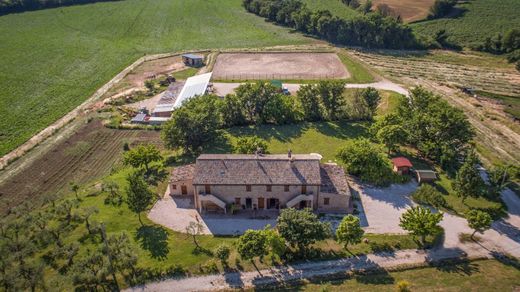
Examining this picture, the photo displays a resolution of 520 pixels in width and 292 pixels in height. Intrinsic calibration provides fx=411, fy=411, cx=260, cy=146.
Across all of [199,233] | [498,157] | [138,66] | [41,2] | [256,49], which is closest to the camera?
[199,233]

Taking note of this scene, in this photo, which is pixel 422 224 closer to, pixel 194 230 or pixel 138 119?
pixel 194 230

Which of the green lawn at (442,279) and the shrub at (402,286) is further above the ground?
the shrub at (402,286)

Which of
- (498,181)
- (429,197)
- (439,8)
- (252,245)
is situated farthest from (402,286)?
(439,8)

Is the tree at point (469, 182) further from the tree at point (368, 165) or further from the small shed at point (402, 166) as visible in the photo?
the tree at point (368, 165)

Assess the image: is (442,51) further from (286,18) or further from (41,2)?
(41,2)

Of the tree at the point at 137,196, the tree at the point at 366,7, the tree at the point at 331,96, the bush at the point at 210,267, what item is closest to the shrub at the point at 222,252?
the bush at the point at 210,267

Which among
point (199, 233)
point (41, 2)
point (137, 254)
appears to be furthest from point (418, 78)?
point (41, 2)
